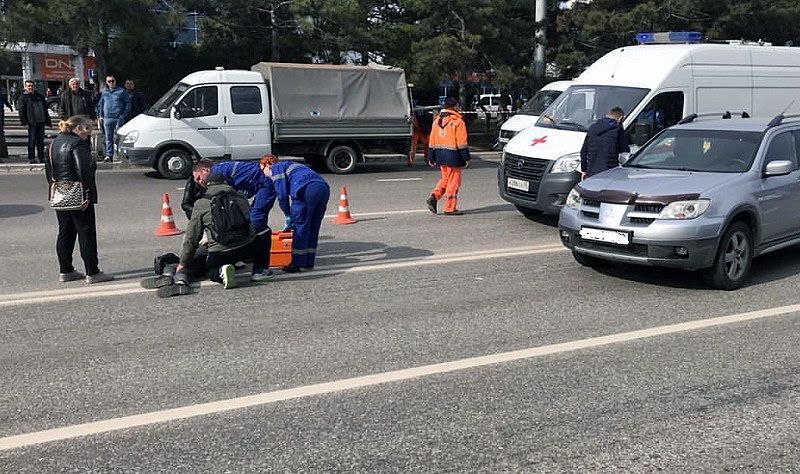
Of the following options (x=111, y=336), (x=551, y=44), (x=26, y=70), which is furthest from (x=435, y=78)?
(x=26, y=70)

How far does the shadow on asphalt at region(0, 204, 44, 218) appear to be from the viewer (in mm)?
10934

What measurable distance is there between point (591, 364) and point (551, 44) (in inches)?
869

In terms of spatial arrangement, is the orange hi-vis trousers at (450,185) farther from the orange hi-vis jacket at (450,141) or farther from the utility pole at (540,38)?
the utility pole at (540,38)

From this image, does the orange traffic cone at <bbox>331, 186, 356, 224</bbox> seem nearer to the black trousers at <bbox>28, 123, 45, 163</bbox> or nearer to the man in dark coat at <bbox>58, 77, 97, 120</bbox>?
the man in dark coat at <bbox>58, 77, 97, 120</bbox>

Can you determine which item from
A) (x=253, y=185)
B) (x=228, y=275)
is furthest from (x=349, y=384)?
(x=253, y=185)

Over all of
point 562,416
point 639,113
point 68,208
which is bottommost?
point 562,416

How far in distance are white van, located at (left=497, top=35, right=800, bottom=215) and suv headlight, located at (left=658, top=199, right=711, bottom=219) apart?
2.93 metres

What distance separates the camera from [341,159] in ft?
55.4

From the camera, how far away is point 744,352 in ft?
17.0

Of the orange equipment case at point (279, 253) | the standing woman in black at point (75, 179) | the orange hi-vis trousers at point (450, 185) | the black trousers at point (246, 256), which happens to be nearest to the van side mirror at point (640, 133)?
the orange hi-vis trousers at point (450, 185)

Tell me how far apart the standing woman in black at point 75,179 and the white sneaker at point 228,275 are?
1234 millimetres

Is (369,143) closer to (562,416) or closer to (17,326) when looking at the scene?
(17,326)

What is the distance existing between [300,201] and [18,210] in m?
6.06

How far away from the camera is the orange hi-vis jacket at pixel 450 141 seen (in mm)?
10742
